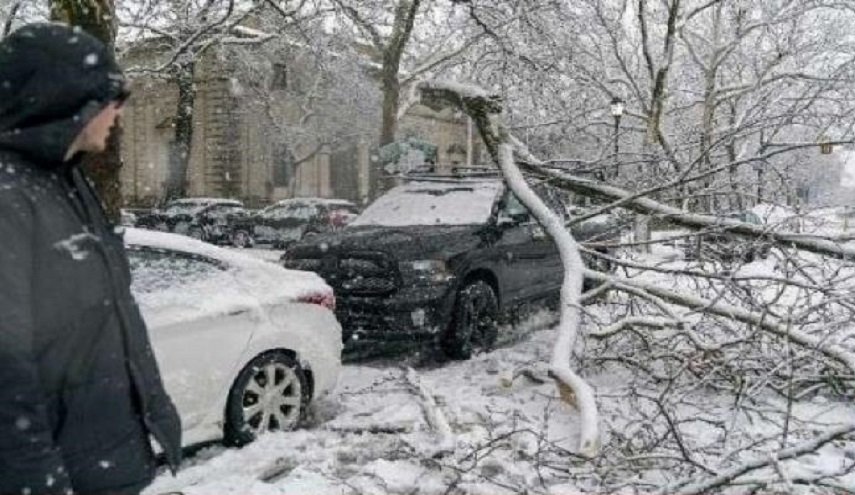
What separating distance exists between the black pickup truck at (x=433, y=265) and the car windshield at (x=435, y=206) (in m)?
0.01

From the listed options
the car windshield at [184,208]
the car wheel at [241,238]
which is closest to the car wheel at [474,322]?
the car wheel at [241,238]

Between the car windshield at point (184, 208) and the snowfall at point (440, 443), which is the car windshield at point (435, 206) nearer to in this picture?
the snowfall at point (440, 443)

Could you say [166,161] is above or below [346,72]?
below

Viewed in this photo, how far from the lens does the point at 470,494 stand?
4195 millimetres

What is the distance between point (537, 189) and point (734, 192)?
6.84ft

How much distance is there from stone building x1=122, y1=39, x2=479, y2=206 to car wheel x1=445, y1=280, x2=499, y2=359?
79.3 ft

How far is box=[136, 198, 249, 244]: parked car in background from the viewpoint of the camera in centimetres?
2486

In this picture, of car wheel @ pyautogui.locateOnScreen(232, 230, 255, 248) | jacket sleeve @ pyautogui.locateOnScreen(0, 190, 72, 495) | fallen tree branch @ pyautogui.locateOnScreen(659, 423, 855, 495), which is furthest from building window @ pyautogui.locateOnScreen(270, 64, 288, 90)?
jacket sleeve @ pyautogui.locateOnScreen(0, 190, 72, 495)

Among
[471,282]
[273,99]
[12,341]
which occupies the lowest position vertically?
[471,282]

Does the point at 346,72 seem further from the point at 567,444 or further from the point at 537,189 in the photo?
the point at 567,444

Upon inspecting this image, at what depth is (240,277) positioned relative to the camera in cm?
543

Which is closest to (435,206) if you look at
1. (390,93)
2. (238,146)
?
(390,93)

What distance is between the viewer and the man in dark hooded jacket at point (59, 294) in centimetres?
179

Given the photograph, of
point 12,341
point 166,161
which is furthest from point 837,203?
point 166,161
